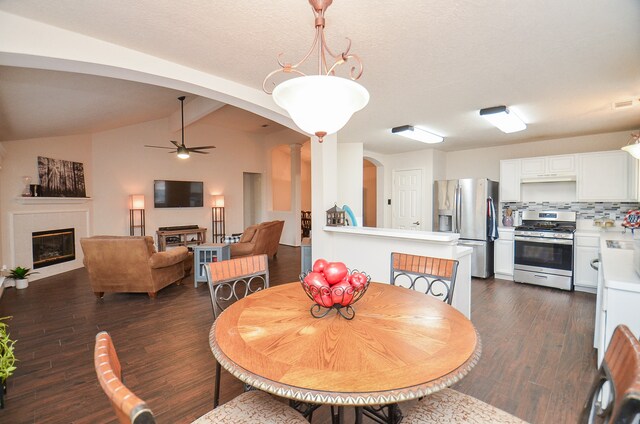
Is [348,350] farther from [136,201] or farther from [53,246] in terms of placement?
[136,201]

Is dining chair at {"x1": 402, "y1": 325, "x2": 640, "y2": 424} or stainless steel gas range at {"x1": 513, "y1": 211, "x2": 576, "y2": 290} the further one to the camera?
stainless steel gas range at {"x1": 513, "y1": 211, "x2": 576, "y2": 290}

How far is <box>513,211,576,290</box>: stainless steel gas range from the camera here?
4363mm

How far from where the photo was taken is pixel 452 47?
2117mm

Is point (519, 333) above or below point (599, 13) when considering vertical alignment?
below

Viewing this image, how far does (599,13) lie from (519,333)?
2650 mm

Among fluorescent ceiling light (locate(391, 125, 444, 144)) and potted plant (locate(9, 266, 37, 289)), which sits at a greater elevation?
fluorescent ceiling light (locate(391, 125, 444, 144))

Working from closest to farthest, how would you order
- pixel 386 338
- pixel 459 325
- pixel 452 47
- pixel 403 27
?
pixel 386 338, pixel 459 325, pixel 403 27, pixel 452 47

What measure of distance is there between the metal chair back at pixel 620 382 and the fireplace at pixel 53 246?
7.03 m

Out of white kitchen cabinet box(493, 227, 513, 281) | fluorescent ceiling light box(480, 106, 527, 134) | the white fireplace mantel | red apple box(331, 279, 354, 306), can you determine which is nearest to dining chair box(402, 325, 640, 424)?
red apple box(331, 279, 354, 306)

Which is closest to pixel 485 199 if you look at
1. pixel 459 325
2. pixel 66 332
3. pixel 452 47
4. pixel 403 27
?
pixel 452 47

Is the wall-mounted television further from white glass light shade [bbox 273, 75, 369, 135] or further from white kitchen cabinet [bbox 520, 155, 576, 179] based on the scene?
A: white kitchen cabinet [bbox 520, 155, 576, 179]

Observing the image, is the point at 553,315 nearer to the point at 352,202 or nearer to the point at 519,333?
the point at 519,333

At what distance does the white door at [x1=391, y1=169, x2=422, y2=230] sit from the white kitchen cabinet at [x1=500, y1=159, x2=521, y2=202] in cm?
141

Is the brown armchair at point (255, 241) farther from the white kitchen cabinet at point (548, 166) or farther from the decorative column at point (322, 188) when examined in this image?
→ the white kitchen cabinet at point (548, 166)
